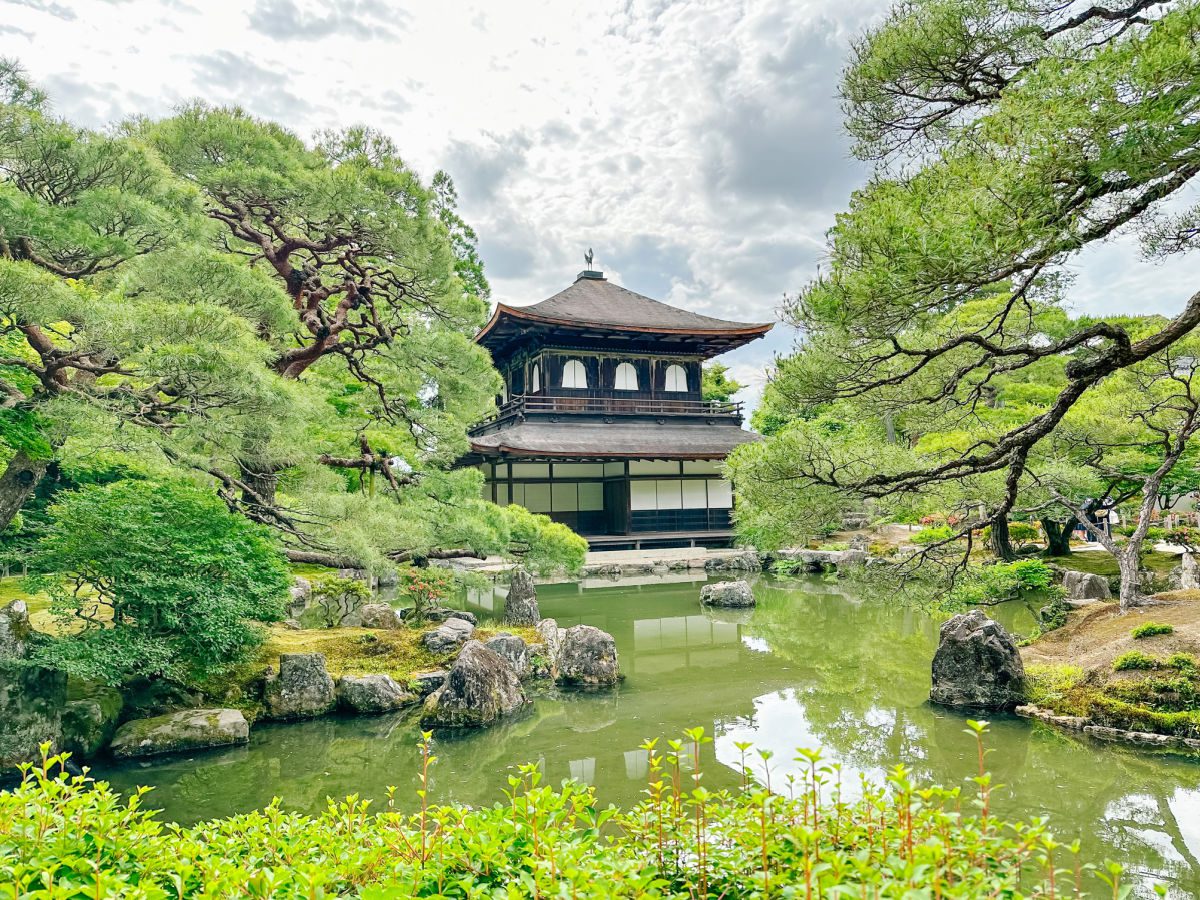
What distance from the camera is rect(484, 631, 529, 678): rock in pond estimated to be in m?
7.65

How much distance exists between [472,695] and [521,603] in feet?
11.6

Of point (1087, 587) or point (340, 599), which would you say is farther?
point (1087, 587)

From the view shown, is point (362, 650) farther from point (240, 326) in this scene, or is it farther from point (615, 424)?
point (615, 424)

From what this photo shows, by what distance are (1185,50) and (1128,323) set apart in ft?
56.7

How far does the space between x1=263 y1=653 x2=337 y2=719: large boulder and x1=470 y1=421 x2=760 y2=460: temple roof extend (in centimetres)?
1031

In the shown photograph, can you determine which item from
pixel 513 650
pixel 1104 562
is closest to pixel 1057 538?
pixel 1104 562

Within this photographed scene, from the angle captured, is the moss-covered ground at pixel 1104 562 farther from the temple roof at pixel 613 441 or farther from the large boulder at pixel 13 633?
the large boulder at pixel 13 633

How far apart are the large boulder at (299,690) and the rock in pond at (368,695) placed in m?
0.11

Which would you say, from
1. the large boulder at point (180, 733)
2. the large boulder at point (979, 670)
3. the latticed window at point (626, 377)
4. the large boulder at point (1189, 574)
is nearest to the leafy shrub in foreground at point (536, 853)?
the large boulder at point (180, 733)

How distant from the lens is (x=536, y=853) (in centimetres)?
165

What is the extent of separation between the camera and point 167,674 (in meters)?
5.61

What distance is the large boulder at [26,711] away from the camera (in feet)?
16.1

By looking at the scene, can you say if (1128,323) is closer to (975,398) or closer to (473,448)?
(975,398)

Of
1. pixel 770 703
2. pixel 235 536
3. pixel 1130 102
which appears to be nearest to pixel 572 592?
pixel 770 703
